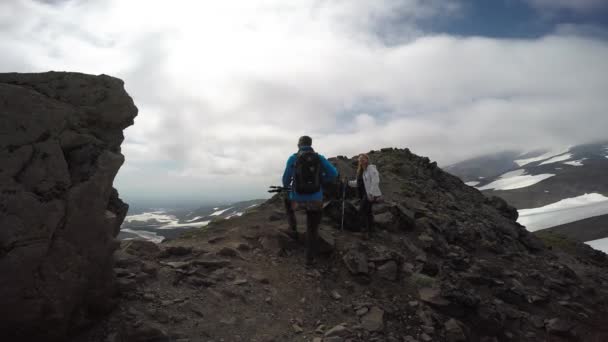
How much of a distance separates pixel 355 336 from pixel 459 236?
1267cm

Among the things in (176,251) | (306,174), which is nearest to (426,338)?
(306,174)

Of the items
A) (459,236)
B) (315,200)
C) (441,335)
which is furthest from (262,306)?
(459,236)

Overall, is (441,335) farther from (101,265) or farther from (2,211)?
(2,211)

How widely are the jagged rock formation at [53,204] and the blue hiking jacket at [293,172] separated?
5904 millimetres

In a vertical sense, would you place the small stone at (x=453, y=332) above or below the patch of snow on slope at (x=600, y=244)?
above

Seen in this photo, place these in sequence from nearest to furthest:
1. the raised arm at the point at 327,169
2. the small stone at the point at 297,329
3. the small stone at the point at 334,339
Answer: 1. the small stone at the point at 334,339
2. the small stone at the point at 297,329
3. the raised arm at the point at 327,169

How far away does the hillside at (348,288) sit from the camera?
8.59m

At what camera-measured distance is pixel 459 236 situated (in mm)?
18703

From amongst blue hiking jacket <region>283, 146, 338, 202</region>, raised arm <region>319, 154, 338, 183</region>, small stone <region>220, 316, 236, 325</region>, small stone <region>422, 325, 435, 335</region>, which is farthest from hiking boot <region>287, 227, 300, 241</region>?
small stone <region>422, 325, 435, 335</region>

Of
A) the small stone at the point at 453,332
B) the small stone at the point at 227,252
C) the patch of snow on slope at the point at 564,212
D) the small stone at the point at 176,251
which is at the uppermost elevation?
the small stone at the point at 176,251

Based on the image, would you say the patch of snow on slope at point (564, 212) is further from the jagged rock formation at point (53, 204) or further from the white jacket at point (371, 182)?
the jagged rock formation at point (53, 204)

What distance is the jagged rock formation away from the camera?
5754 millimetres

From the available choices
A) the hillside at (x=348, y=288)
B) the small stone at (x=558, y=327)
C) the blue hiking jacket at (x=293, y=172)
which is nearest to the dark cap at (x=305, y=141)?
the blue hiking jacket at (x=293, y=172)

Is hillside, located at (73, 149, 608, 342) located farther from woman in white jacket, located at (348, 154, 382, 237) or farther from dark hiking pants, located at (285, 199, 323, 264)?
woman in white jacket, located at (348, 154, 382, 237)
